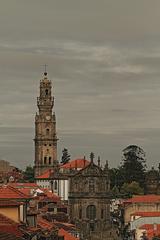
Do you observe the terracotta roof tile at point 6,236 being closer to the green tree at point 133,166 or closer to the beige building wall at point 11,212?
the beige building wall at point 11,212

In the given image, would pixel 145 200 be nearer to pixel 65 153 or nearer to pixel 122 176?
pixel 122 176

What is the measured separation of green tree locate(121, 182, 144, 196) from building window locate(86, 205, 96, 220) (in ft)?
83.9

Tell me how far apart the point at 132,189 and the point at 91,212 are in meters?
29.2

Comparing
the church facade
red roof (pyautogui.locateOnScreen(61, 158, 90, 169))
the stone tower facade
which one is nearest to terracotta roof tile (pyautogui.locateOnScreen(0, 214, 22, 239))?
the church facade

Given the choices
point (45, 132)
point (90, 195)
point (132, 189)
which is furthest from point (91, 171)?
point (45, 132)

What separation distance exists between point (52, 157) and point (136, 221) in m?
54.1

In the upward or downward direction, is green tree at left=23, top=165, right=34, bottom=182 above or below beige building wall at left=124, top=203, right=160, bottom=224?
above

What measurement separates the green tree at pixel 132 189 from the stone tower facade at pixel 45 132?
1571 cm

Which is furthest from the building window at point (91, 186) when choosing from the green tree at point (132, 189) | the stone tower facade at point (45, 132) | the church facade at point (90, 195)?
the stone tower facade at point (45, 132)

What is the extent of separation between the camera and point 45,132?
14950cm

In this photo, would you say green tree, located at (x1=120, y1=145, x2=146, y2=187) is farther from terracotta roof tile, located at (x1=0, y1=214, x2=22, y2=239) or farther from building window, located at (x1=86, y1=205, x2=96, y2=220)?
terracotta roof tile, located at (x1=0, y1=214, x2=22, y2=239)

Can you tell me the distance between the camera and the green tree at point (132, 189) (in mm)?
139625

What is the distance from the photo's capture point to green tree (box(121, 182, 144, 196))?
13962cm

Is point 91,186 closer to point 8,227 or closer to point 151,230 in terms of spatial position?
point 151,230
